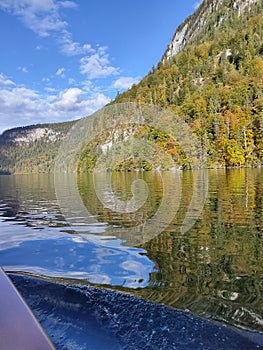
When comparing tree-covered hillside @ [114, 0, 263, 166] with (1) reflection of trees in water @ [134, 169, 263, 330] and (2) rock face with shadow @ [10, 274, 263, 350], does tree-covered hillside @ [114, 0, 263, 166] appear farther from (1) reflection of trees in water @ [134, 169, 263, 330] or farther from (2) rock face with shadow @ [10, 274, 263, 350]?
(2) rock face with shadow @ [10, 274, 263, 350]

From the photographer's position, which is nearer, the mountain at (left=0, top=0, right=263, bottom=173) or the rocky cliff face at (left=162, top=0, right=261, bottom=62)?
the mountain at (left=0, top=0, right=263, bottom=173)

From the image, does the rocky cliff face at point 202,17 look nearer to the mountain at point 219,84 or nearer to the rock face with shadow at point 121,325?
the mountain at point 219,84

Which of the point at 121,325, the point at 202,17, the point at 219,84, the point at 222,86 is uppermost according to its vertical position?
the point at 202,17

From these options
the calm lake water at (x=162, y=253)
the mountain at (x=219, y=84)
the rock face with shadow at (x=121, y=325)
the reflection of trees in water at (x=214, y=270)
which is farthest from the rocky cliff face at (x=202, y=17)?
the rock face with shadow at (x=121, y=325)

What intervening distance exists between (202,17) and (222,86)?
105584 millimetres

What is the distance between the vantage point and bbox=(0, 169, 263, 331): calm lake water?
419 cm

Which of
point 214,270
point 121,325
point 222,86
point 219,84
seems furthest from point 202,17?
point 121,325

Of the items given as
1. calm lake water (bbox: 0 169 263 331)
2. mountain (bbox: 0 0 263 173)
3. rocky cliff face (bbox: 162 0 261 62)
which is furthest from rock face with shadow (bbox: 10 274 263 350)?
rocky cliff face (bbox: 162 0 261 62)

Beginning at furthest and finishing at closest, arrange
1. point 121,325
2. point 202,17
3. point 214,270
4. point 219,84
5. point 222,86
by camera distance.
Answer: point 202,17, point 219,84, point 222,86, point 214,270, point 121,325

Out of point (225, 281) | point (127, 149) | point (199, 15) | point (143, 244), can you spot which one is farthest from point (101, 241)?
point (199, 15)

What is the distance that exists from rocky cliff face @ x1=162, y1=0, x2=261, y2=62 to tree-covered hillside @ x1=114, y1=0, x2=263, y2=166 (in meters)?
0.91

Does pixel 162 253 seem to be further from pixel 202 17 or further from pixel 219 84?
pixel 202 17

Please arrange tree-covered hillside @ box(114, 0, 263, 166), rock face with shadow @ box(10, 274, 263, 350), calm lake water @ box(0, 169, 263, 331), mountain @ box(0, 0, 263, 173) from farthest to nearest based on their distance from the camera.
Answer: tree-covered hillside @ box(114, 0, 263, 166)
mountain @ box(0, 0, 263, 173)
calm lake water @ box(0, 169, 263, 331)
rock face with shadow @ box(10, 274, 263, 350)

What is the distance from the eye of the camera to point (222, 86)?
98188 mm
